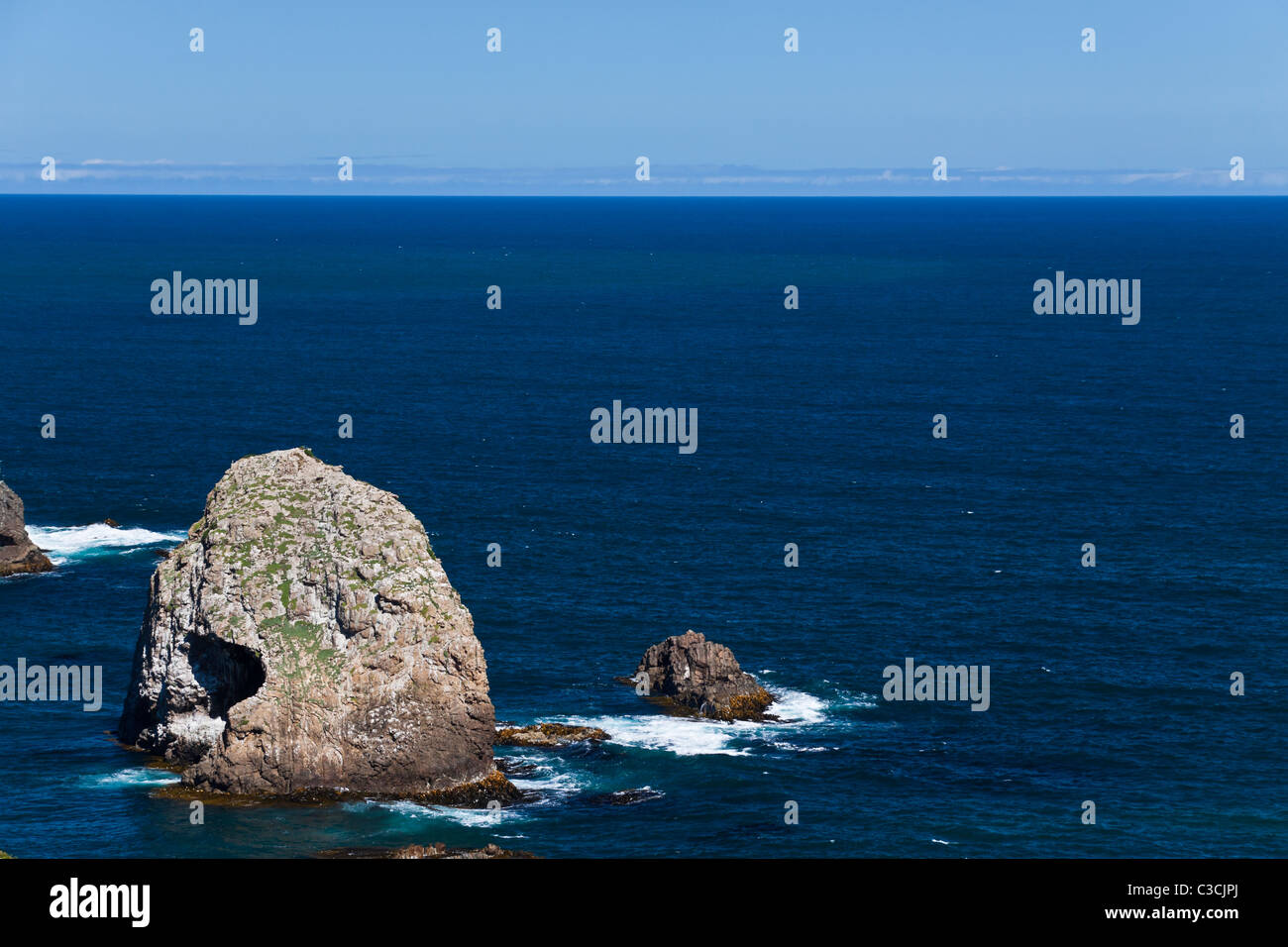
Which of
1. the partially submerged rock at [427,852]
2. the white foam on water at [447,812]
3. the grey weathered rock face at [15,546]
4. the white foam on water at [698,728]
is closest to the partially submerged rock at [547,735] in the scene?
the white foam on water at [698,728]

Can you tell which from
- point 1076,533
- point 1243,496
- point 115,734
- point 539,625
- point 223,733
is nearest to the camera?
point 223,733

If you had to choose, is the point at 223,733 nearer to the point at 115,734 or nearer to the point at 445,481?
the point at 115,734

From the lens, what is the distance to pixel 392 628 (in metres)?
74.1

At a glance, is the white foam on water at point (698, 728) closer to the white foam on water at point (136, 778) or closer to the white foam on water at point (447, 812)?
the white foam on water at point (447, 812)

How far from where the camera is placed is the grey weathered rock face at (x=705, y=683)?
85812mm

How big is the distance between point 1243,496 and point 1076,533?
69.5 ft

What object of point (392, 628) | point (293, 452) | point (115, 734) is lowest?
point (115, 734)

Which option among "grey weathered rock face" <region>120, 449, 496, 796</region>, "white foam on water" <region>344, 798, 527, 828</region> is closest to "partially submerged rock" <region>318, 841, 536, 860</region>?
"white foam on water" <region>344, 798, 527, 828</region>

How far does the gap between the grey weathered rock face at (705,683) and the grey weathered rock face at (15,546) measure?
167ft

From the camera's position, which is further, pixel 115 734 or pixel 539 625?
pixel 539 625

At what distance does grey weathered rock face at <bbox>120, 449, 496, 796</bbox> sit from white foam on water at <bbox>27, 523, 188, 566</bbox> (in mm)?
42293
